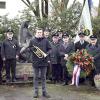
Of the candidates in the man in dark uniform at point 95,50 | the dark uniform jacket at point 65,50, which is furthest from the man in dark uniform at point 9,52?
the man in dark uniform at point 95,50

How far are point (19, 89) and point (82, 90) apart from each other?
2.08m

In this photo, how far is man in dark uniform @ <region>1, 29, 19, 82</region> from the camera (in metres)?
15.3

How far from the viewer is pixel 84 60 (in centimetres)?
1486

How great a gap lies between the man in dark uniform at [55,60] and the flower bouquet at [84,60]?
96cm

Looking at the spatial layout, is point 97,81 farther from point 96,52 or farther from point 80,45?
point 80,45

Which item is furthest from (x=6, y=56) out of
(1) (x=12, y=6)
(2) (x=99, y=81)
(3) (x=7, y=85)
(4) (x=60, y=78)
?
(1) (x=12, y=6)

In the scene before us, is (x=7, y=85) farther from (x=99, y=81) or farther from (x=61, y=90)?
(x=99, y=81)

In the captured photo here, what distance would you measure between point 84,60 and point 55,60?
51.6 inches

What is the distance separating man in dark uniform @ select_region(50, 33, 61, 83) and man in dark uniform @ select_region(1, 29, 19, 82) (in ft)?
4.22

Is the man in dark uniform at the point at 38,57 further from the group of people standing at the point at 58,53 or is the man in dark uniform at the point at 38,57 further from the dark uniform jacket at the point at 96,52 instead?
the dark uniform jacket at the point at 96,52

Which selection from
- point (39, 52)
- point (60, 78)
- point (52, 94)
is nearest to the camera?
point (39, 52)

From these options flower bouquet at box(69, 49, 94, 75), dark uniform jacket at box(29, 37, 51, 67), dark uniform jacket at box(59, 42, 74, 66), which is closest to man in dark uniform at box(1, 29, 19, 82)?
dark uniform jacket at box(59, 42, 74, 66)

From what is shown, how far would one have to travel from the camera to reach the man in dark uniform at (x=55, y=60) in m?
15.7

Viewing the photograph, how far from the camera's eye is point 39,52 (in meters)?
12.6
